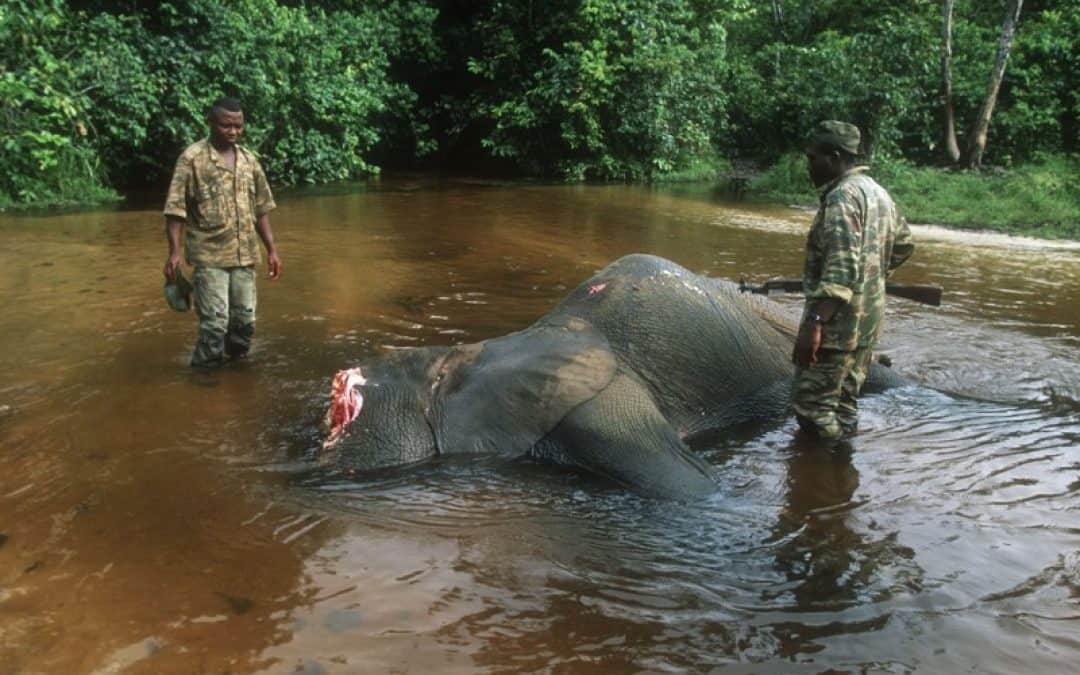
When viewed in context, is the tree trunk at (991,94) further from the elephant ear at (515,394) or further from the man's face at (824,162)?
the elephant ear at (515,394)

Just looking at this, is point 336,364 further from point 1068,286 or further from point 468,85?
point 468,85

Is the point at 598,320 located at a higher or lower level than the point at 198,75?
lower

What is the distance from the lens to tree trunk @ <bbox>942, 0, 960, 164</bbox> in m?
17.7

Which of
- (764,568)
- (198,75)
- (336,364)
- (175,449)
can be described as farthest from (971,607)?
(198,75)

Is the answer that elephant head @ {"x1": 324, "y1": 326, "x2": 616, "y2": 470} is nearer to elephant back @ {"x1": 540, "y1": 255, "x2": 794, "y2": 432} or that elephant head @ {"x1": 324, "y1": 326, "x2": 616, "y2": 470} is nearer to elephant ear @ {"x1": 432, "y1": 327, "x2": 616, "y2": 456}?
elephant ear @ {"x1": 432, "y1": 327, "x2": 616, "y2": 456}

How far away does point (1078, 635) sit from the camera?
2932 millimetres

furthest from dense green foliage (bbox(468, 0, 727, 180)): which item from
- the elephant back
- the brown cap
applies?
the brown cap

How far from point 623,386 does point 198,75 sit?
12559 mm

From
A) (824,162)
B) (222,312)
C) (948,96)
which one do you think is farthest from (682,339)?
(948,96)

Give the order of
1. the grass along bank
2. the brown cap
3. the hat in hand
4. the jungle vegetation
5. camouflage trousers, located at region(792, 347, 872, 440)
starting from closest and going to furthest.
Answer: the brown cap, camouflage trousers, located at region(792, 347, 872, 440), the hat in hand, the grass along bank, the jungle vegetation

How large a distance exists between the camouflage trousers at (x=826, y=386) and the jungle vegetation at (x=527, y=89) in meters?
10.1

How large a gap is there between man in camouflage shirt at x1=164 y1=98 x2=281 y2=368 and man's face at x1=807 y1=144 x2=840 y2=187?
11.2ft

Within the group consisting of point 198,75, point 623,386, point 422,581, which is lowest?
point 422,581

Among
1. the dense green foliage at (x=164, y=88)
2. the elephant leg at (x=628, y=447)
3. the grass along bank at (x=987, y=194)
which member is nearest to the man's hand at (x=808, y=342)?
the elephant leg at (x=628, y=447)
